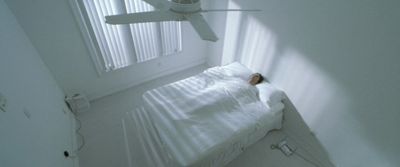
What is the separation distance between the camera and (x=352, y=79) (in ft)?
5.49

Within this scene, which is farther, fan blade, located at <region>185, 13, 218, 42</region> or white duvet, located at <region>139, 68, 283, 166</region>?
white duvet, located at <region>139, 68, 283, 166</region>

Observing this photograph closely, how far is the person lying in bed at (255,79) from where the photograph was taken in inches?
97.3

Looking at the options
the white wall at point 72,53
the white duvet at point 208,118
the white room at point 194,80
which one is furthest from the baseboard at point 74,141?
the white duvet at point 208,118

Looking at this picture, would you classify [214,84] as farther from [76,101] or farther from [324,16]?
[76,101]

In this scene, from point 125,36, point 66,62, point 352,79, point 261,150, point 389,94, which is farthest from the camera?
point 125,36

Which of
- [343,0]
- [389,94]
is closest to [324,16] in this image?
[343,0]

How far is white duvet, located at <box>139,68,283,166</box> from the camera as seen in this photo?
180 centimetres

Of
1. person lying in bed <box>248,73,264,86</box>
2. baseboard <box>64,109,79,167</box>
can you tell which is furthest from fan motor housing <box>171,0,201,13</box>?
baseboard <box>64,109,79,167</box>

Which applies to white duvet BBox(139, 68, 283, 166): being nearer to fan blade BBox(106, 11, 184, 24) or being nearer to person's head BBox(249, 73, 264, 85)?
person's head BBox(249, 73, 264, 85)

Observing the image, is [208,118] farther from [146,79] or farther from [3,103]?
[146,79]

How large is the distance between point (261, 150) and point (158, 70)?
209cm

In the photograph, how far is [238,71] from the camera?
2625 mm

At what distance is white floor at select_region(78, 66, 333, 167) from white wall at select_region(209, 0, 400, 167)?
0.59 ft

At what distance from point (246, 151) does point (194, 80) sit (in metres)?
1.08
